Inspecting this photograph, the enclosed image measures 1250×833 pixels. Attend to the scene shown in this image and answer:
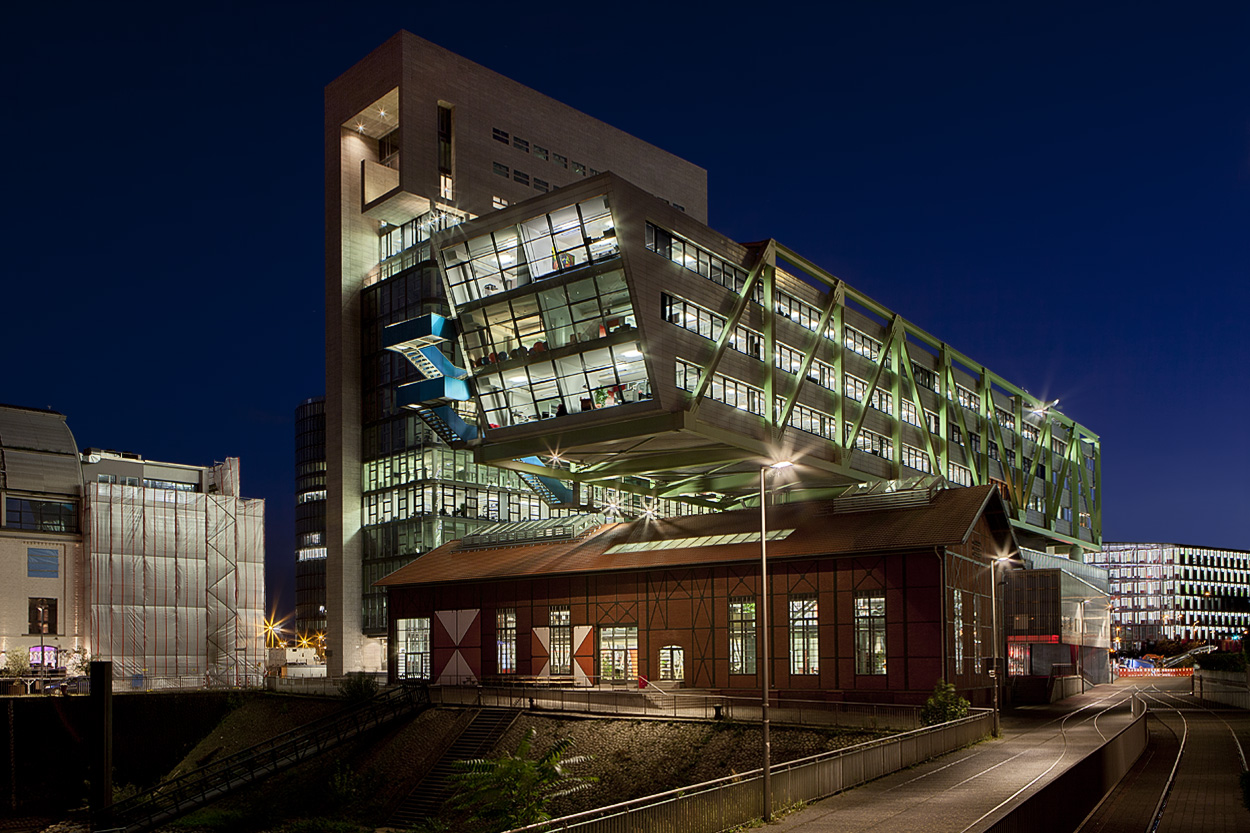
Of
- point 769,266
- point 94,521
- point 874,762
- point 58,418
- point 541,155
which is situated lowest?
point 874,762

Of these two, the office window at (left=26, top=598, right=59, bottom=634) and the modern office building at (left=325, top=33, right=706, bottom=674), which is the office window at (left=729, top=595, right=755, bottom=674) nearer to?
the modern office building at (left=325, top=33, right=706, bottom=674)

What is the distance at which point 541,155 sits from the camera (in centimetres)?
11506

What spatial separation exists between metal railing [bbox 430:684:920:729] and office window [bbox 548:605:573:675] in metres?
5.82

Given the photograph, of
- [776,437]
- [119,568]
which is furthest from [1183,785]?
[119,568]

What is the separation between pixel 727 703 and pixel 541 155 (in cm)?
7883

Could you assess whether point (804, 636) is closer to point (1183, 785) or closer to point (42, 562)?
point (1183, 785)

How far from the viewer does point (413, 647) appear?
229 ft

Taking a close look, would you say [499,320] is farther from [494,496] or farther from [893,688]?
[494,496]

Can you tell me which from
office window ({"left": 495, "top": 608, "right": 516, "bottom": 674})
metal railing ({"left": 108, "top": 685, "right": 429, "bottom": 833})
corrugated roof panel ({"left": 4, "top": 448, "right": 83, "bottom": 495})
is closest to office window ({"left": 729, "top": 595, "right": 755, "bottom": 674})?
office window ({"left": 495, "top": 608, "right": 516, "bottom": 674})

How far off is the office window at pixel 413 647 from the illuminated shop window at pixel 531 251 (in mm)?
21789

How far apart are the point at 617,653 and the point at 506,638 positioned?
310 inches

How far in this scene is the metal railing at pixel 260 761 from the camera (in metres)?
48.8

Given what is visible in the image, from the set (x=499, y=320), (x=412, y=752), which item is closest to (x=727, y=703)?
(x=412, y=752)

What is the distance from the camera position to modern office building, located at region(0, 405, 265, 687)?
80.7m
